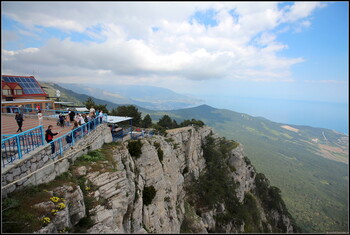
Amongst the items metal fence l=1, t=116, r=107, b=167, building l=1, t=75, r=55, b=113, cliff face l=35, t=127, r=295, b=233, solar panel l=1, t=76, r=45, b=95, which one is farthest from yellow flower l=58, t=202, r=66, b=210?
solar panel l=1, t=76, r=45, b=95

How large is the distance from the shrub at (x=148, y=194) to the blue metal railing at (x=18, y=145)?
39.4 ft

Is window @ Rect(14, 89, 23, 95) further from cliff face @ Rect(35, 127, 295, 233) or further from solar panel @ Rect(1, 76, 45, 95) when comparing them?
cliff face @ Rect(35, 127, 295, 233)

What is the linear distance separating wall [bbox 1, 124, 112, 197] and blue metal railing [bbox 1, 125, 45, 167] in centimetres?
48

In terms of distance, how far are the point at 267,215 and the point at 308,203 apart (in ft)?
203

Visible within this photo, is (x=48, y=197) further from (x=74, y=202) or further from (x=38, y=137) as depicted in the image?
(x=38, y=137)

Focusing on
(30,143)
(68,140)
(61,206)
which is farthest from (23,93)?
(61,206)

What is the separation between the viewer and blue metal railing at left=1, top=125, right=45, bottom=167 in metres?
8.71

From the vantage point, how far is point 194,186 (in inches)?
1336

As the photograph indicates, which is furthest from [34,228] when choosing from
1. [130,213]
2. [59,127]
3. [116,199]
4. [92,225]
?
[59,127]

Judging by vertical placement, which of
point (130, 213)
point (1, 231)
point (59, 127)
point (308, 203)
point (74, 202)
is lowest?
point (308, 203)

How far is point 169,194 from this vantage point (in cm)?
2303

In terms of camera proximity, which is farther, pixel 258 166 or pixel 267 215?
pixel 258 166

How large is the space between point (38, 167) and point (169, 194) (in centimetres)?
1729

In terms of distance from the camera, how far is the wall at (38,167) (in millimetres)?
8039
